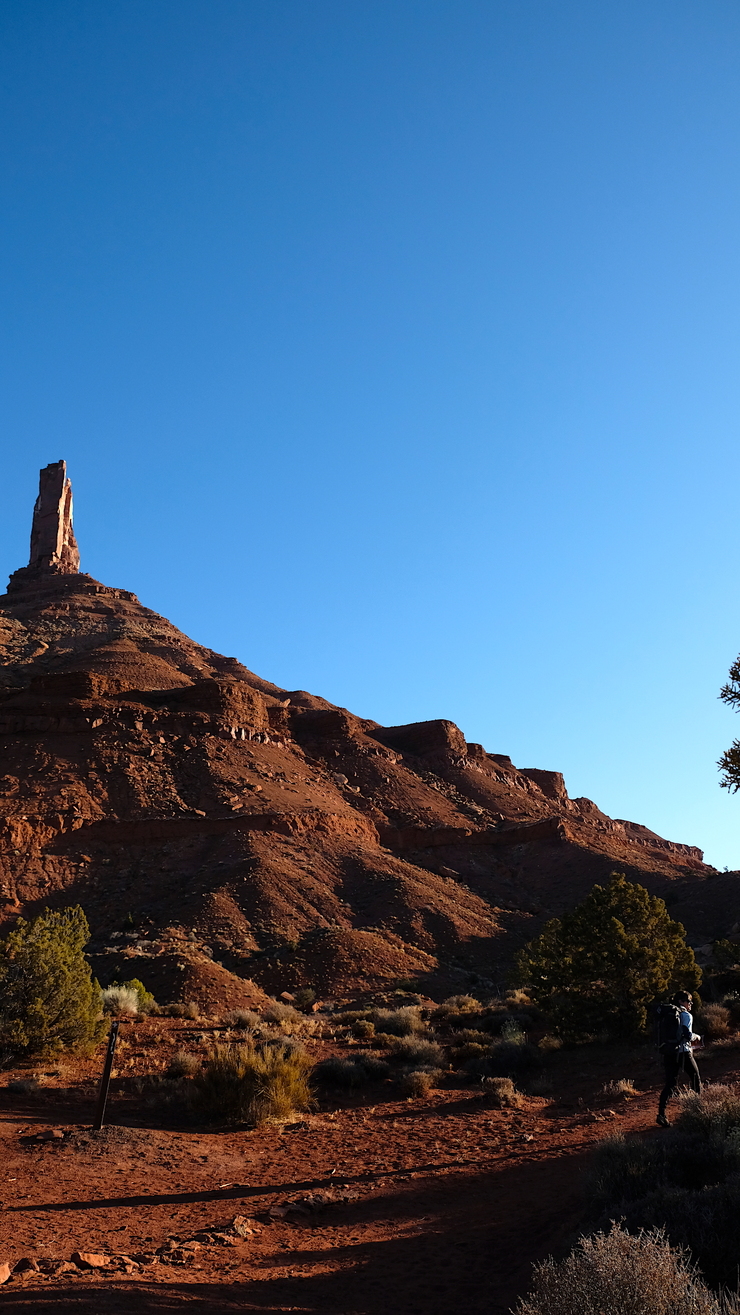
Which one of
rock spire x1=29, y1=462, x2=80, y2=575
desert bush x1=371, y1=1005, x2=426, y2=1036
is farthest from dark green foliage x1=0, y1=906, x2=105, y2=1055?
rock spire x1=29, y1=462, x2=80, y2=575

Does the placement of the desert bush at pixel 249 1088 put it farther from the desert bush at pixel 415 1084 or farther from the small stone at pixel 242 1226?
the small stone at pixel 242 1226

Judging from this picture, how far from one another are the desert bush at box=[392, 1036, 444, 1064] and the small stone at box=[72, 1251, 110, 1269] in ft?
39.0

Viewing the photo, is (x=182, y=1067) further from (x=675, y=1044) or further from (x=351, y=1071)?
(x=675, y=1044)

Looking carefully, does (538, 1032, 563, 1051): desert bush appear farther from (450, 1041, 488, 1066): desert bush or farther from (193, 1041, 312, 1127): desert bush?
(193, 1041, 312, 1127): desert bush

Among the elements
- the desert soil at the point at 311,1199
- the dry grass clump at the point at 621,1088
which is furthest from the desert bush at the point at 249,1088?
the dry grass clump at the point at 621,1088

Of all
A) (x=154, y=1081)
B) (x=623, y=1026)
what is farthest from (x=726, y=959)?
(x=154, y=1081)

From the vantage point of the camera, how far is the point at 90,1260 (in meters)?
7.44

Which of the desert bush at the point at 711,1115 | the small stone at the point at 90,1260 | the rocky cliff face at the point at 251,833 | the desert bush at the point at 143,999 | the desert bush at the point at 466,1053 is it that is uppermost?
the rocky cliff face at the point at 251,833

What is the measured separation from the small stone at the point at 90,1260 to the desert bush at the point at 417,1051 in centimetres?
1190

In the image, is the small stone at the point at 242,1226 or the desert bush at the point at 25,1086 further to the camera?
the desert bush at the point at 25,1086

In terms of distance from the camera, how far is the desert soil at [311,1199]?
7104mm

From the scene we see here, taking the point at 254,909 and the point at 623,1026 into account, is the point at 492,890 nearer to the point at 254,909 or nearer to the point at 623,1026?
the point at 254,909

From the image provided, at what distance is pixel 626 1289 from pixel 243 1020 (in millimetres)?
19286

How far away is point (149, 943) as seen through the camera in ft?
106
